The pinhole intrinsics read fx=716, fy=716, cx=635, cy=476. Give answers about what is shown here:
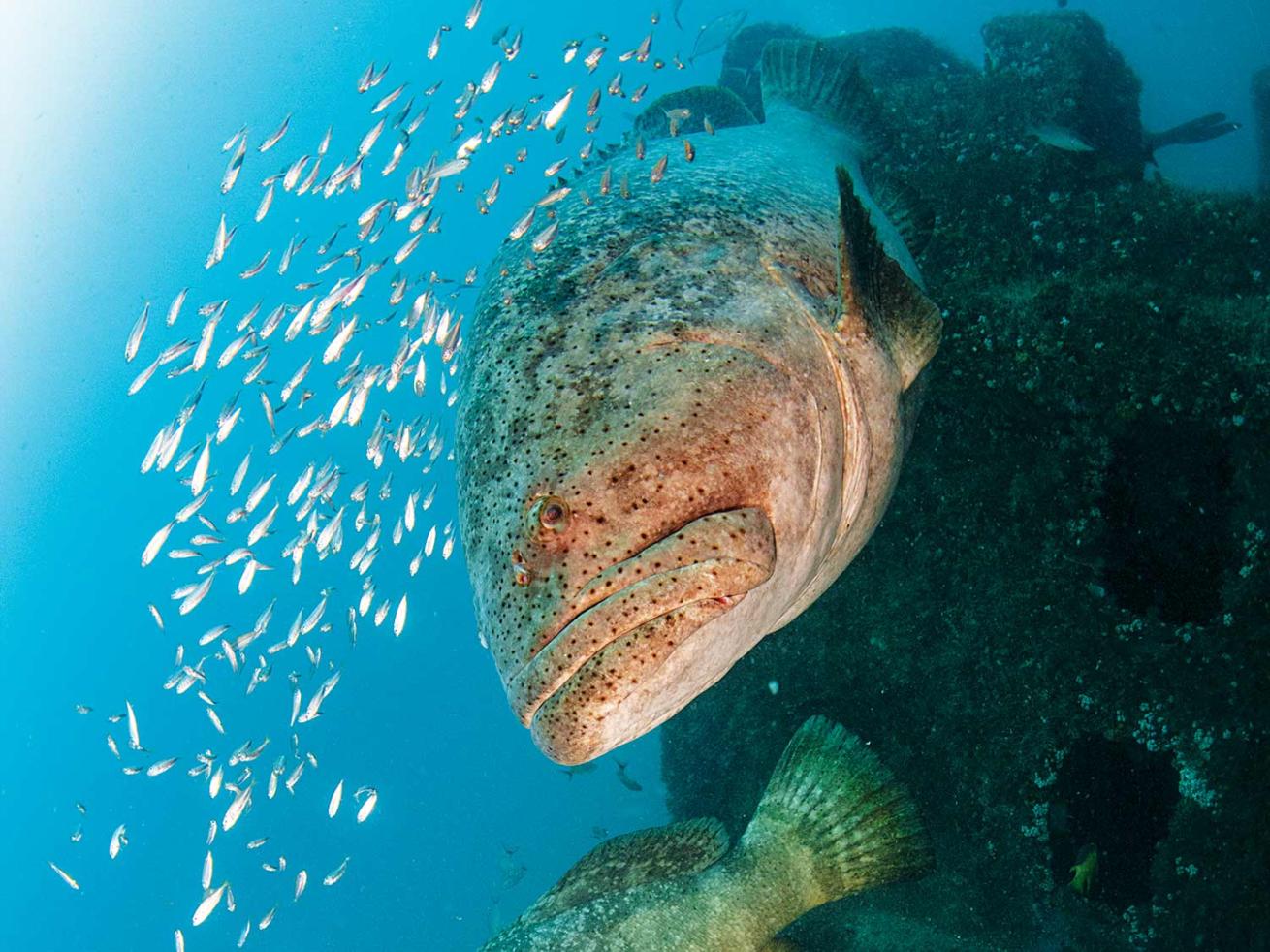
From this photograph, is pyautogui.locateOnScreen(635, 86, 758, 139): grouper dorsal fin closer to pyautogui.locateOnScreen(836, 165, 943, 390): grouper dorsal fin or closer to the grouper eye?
pyautogui.locateOnScreen(836, 165, 943, 390): grouper dorsal fin

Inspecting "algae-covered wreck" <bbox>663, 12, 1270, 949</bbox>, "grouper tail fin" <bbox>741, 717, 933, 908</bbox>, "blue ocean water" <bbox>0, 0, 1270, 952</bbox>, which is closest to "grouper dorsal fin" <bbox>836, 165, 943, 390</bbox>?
"algae-covered wreck" <bbox>663, 12, 1270, 949</bbox>

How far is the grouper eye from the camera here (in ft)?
6.93

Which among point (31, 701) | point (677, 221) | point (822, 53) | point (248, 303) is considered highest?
point (248, 303)

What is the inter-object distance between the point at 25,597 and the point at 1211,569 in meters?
81.1

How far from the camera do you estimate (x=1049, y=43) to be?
926 cm

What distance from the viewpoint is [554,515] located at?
212 cm

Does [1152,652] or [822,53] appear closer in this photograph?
[1152,652]

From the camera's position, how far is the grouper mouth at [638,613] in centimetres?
200

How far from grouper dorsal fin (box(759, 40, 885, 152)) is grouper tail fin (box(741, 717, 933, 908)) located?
500cm

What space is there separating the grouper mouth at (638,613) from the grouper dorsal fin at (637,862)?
3485 millimetres

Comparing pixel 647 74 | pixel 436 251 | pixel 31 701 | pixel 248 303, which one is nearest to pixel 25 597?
pixel 31 701

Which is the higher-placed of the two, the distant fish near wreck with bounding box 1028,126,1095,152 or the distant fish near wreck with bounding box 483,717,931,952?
the distant fish near wreck with bounding box 1028,126,1095,152

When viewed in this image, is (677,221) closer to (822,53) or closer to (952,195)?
(952,195)

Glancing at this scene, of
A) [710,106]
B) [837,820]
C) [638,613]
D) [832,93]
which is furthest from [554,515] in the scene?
[710,106]
